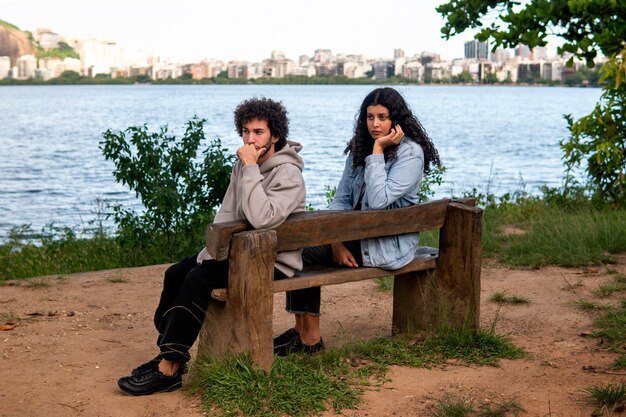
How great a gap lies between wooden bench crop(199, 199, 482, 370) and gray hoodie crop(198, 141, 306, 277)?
0.07m

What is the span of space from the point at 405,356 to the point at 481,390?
58cm

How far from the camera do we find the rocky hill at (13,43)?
135 meters

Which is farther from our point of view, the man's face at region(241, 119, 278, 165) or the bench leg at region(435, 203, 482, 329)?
the bench leg at region(435, 203, 482, 329)

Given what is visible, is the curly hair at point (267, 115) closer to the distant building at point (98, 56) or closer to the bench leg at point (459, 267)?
the bench leg at point (459, 267)

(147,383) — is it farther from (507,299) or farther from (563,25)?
(563,25)

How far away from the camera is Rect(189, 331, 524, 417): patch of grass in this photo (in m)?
4.52

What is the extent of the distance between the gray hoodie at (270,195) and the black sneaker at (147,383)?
2.08ft

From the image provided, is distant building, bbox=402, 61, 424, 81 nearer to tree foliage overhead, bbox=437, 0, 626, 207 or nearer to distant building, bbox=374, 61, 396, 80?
distant building, bbox=374, 61, 396, 80

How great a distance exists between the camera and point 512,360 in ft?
17.8

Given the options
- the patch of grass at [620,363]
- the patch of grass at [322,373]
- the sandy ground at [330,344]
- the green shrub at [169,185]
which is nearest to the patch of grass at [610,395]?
the sandy ground at [330,344]

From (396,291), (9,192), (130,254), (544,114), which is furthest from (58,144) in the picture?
(544,114)

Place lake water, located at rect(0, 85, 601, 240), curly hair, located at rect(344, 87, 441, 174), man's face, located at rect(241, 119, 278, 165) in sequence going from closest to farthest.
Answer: man's face, located at rect(241, 119, 278, 165) < curly hair, located at rect(344, 87, 441, 174) < lake water, located at rect(0, 85, 601, 240)

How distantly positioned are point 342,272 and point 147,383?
3.92 feet

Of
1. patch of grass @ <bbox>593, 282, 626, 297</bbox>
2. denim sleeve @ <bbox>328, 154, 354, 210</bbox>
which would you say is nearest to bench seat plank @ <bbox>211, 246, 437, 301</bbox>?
denim sleeve @ <bbox>328, 154, 354, 210</bbox>
